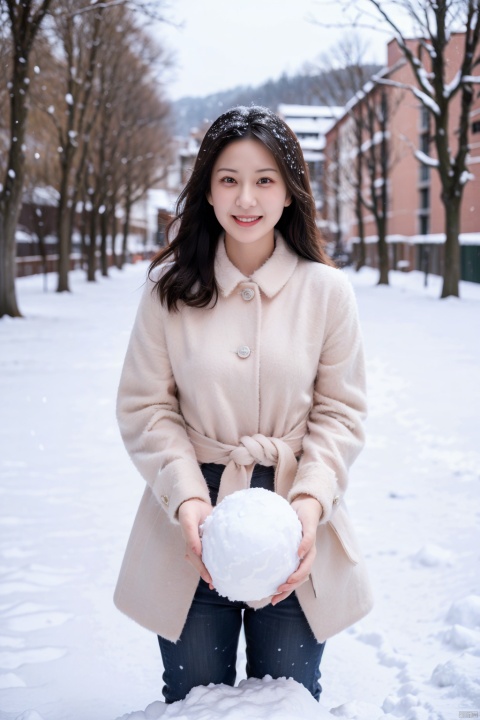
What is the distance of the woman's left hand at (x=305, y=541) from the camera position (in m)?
1.87

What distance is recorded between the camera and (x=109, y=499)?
→ 5.21 m

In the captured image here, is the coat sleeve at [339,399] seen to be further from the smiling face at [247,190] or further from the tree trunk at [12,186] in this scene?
the tree trunk at [12,186]

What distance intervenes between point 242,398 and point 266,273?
0.34m

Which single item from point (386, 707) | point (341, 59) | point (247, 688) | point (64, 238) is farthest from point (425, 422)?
point (341, 59)

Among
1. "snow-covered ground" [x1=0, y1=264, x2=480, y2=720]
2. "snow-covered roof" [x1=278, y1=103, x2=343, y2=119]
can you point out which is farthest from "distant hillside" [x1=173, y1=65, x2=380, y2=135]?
"snow-covered ground" [x1=0, y1=264, x2=480, y2=720]

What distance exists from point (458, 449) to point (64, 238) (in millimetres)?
18246

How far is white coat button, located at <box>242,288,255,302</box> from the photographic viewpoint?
83.2 inches

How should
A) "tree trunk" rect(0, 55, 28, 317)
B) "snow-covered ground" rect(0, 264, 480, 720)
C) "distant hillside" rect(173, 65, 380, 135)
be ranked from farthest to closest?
1. "distant hillside" rect(173, 65, 380, 135)
2. "tree trunk" rect(0, 55, 28, 317)
3. "snow-covered ground" rect(0, 264, 480, 720)

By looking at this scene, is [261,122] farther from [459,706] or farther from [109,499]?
[109,499]

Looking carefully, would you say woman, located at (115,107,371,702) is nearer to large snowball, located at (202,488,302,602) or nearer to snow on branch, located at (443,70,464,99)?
large snowball, located at (202,488,302,602)

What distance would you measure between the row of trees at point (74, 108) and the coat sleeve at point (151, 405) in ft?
42.3

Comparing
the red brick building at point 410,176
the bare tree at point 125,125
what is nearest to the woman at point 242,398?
the red brick building at point 410,176

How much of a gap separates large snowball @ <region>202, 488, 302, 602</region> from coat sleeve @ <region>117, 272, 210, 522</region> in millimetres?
232

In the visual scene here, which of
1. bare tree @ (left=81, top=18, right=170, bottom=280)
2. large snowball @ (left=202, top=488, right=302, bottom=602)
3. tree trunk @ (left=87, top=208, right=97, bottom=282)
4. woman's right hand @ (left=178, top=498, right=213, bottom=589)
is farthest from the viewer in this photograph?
tree trunk @ (left=87, top=208, right=97, bottom=282)
